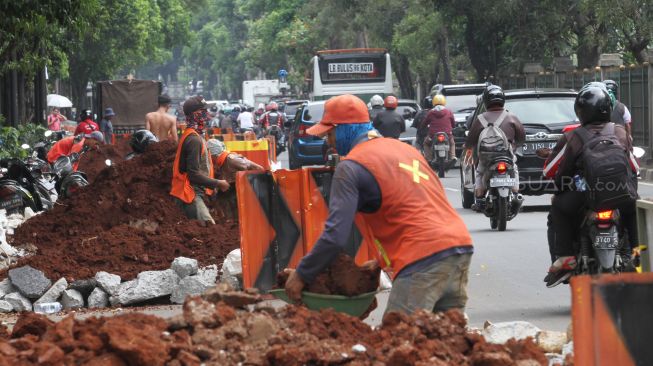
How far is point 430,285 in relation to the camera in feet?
19.4

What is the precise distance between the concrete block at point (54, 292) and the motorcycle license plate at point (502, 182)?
224 inches

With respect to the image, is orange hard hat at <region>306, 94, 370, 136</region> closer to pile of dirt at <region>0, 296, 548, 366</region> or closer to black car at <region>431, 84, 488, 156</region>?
pile of dirt at <region>0, 296, 548, 366</region>

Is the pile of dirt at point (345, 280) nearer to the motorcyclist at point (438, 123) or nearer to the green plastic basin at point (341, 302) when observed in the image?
the green plastic basin at point (341, 302)

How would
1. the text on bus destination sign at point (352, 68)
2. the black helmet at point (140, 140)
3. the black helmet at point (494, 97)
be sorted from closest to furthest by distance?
the black helmet at point (494, 97)
the black helmet at point (140, 140)
the text on bus destination sign at point (352, 68)

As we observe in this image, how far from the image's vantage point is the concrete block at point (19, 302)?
1103 cm

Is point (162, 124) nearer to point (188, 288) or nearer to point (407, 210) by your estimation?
point (188, 288)

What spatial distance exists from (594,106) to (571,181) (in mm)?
546

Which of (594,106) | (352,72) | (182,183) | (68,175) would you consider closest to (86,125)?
(68,175)

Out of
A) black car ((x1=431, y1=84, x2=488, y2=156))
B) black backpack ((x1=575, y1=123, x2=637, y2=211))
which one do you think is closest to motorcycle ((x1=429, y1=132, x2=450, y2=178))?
black car ((x1=431, y1=84, x2=488, y2=156))

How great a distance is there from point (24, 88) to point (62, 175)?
800 inches

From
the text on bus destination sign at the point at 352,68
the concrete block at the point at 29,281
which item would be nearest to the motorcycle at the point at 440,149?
the text on bus destination sign at the point at 352,68

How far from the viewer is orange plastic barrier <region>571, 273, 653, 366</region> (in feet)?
15.6

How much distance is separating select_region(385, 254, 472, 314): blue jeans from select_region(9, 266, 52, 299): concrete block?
18.8 ft

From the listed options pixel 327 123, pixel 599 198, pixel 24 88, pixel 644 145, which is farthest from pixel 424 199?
pixel 24 88
